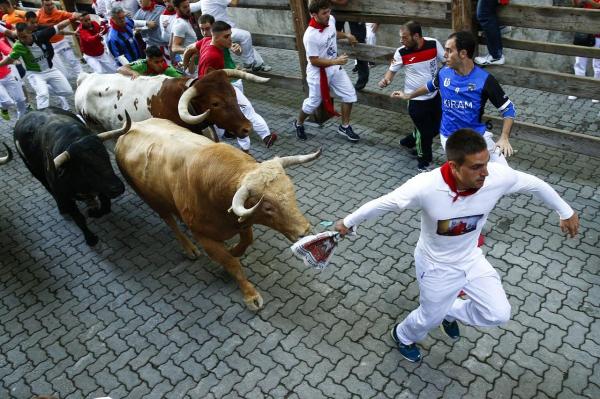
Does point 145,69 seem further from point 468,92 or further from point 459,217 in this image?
point 459,217

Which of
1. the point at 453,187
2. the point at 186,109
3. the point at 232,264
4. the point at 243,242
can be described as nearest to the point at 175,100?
the point at 186,109

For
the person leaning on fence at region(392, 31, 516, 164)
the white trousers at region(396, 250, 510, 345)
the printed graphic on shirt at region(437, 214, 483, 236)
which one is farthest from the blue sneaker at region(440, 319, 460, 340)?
the person leaning on fence at region(392, 31, 516, 164)

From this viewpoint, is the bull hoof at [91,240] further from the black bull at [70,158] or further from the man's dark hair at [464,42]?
the man's dark hair at [464,42]

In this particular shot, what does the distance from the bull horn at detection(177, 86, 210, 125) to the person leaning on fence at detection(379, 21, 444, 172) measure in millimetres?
2603

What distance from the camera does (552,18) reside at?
20.1 feet

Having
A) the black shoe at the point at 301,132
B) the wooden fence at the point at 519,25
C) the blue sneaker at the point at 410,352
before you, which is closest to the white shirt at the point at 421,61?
the wooden fence at the point at 519,25

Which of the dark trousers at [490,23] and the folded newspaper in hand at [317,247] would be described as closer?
the folded newspaper in hand at [317,247]

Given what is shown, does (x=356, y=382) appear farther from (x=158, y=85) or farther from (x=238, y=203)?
(x=158, y=85)

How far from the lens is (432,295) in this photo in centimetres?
385

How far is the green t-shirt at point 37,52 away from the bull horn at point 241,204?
6774 mm

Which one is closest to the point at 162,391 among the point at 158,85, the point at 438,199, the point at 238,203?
the point at 238,203

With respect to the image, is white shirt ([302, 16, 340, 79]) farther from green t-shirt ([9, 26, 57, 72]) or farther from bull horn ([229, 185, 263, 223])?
green t-shirt ([9, 26, 57, 72])

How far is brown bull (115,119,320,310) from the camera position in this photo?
423 centimetres

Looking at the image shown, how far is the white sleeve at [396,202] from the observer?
3.62 meters
